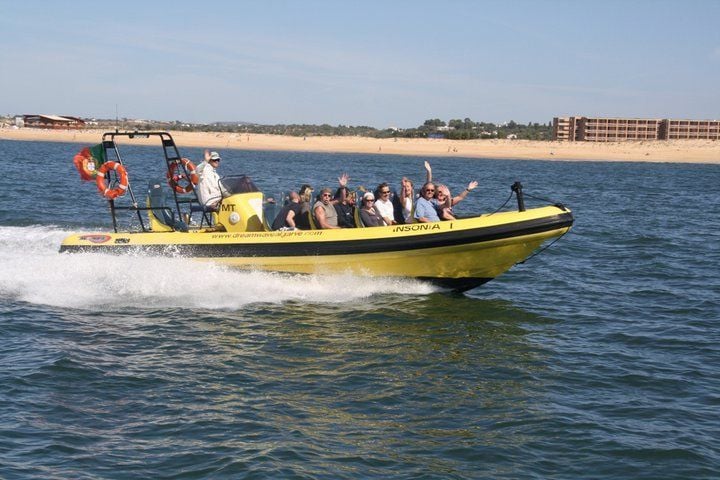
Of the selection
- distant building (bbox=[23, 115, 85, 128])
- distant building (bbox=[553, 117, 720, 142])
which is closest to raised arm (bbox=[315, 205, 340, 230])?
distant building (bbox=[553, 117, 720, 142])

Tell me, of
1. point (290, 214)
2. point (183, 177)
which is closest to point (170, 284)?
point (290, 214)

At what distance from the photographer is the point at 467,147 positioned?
87.1 meters

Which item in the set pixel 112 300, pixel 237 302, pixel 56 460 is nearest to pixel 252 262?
pixel 237 302

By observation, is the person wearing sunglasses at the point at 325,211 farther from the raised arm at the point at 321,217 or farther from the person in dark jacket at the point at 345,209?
the person in dark jacket at the point at 345,209

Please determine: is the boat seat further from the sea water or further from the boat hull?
the sea water

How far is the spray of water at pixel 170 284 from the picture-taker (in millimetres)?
12711

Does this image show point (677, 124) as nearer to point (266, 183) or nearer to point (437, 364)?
point (266, 183)

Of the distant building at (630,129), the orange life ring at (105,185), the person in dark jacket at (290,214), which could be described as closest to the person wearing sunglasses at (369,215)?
the person in dark jacket at (290,214)

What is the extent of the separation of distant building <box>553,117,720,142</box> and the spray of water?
9347 centimetres

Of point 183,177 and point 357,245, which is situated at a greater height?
point 183,177

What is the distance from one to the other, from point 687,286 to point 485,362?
20.1 feet

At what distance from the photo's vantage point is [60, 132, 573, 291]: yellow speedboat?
12281 mm

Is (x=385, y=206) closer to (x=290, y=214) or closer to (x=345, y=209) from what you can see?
(x=345, y=209)

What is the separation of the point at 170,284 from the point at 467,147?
7599 cm
